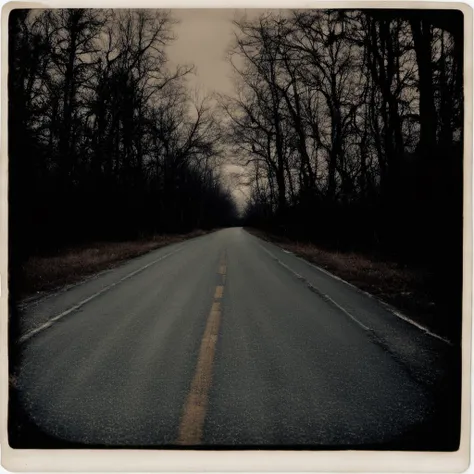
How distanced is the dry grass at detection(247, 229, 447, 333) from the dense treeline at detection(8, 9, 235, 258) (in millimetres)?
4619

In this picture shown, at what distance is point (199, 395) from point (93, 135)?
16.6 m

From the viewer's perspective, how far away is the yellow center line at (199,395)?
2.43m

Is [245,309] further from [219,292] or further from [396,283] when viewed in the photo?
[396,283]

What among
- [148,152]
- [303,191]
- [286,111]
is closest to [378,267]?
[303,191]

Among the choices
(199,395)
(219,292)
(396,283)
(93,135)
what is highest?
(93,135)

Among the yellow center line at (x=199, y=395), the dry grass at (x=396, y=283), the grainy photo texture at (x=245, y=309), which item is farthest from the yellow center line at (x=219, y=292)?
the dry grass at (x=396, y=283)

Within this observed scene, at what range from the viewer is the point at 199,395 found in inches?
118

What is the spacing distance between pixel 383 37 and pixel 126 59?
13024 mm

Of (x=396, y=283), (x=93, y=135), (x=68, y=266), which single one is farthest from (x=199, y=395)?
(x=93, y=135)

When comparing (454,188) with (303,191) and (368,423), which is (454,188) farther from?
(303,191)

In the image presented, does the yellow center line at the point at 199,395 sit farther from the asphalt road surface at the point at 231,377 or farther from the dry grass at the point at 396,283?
the dry grass at the point at 396,283

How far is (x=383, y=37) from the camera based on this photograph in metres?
9.58

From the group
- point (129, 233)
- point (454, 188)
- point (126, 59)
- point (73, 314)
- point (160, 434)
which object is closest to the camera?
point (160, 434)

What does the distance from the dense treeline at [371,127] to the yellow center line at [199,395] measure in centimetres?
213
